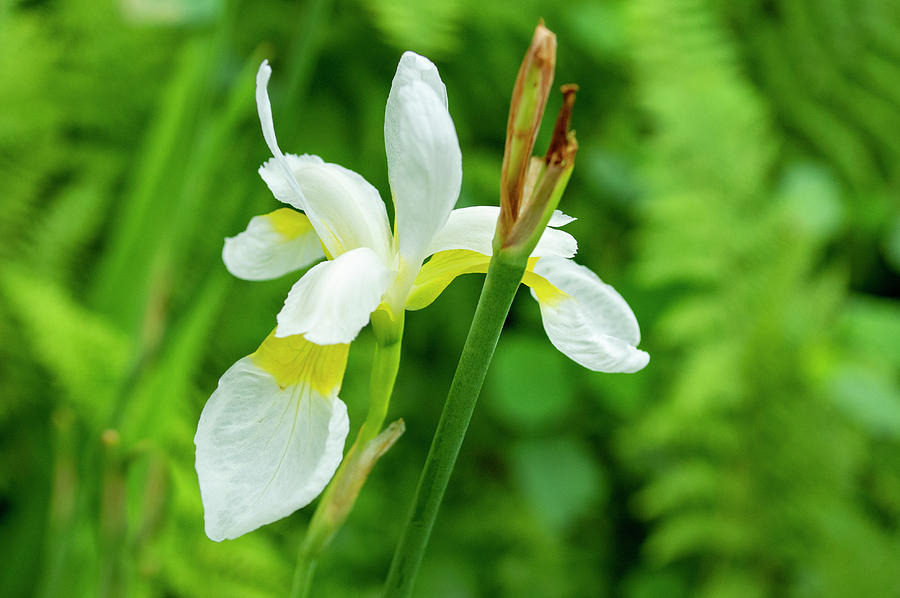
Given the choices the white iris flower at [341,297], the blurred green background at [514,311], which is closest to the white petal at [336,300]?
the white iris flower at [341,297]

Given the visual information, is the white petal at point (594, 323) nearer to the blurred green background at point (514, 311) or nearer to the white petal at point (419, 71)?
the white petal at point (419, 71)

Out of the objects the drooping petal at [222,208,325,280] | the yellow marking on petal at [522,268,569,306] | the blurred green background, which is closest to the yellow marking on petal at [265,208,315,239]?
the drooping petal at [222,208,325,280]

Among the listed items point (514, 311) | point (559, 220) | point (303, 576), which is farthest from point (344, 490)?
point (514, 311)

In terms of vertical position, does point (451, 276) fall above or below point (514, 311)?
above

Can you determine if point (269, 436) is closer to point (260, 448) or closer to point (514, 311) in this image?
point (260, 448)

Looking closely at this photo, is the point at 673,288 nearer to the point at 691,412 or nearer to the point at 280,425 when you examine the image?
the point at 691,412

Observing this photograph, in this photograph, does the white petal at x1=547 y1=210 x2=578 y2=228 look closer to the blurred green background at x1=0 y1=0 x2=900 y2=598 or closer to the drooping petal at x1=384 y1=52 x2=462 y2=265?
the drooping petal at x1=384 y1=52 x2=462 y2=265
